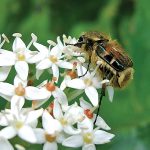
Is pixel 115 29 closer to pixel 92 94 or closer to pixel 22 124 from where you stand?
pixel 92 94

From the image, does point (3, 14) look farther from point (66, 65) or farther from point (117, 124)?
point (66, 65)

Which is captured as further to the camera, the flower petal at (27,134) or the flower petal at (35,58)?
the flower petal at (35,58)

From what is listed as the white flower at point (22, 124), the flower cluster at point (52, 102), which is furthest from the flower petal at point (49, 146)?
the white flower at point (22, 124)

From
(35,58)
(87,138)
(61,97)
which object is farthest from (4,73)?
(87,138)

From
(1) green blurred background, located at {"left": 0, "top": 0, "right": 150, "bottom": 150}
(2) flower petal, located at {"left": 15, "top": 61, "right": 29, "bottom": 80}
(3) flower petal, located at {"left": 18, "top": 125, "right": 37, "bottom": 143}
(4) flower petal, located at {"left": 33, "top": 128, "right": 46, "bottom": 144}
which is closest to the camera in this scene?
(3) flower petal, located at {"left": 18, "top": 125, "right": 37, "bottom": 143}

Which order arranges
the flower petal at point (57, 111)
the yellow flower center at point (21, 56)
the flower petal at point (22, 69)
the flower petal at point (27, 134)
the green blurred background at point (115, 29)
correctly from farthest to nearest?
the green blurred background at point (115, 29) → the yellow flower center at point (21, 56) → the flower petal at point (22, 69) → the flower petal at point (57, 111) → the flower petal at point (27, 134)

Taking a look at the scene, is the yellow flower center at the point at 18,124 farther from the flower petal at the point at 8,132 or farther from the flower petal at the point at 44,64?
the flower petal at the point at 44,64

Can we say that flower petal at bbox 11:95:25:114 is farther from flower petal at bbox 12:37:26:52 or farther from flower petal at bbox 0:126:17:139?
flower petal at bbox 12:37:26:52

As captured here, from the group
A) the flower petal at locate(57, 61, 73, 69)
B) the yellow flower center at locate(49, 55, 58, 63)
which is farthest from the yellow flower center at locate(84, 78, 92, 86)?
the yellow flower center at locate(49, 55, 58, 63)
